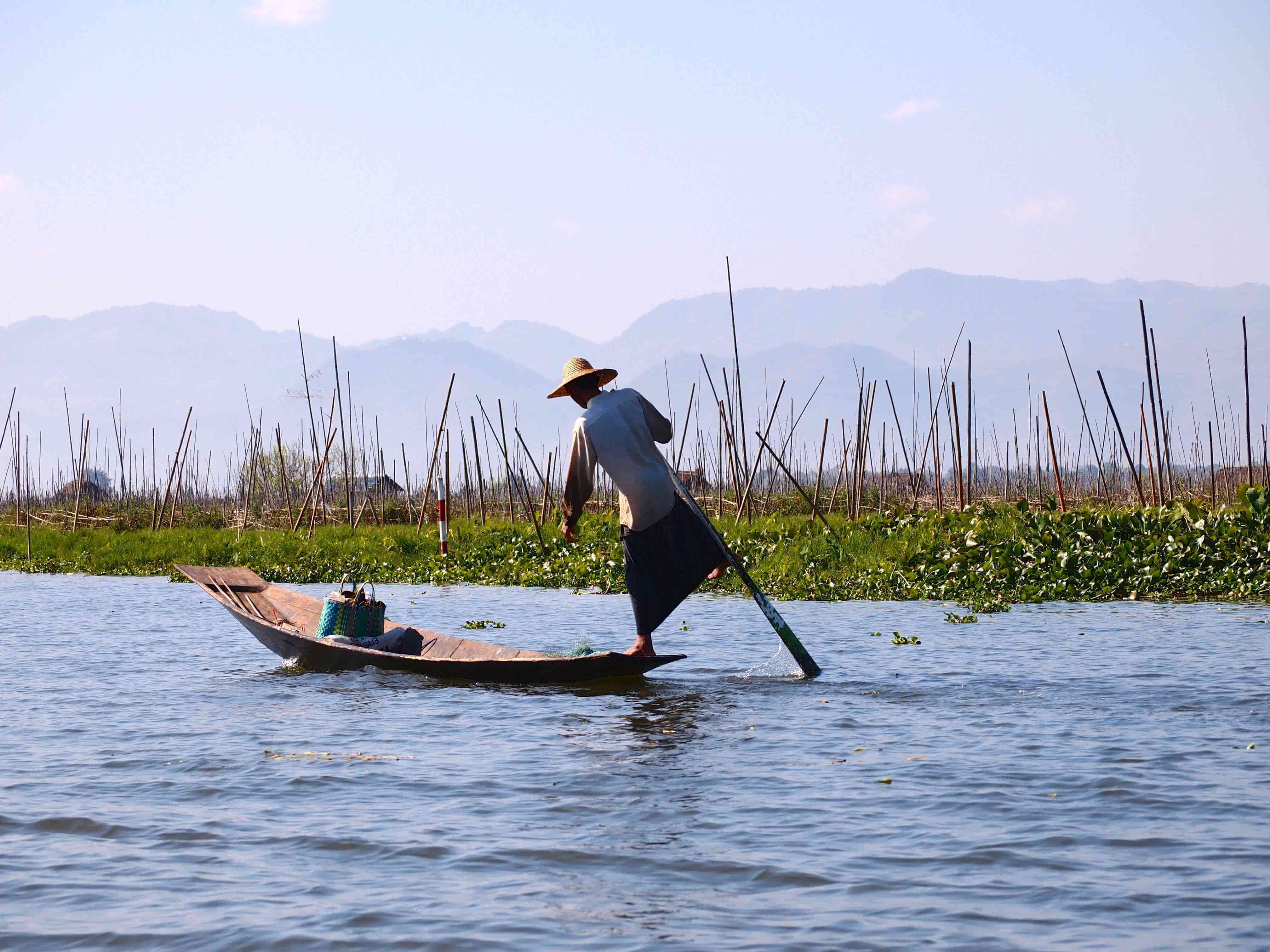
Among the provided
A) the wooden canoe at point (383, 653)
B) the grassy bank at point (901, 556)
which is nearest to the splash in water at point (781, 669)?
the wooden canoe at point (383, 653)

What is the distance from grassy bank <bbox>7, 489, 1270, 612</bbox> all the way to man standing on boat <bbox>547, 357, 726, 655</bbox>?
4.38 m

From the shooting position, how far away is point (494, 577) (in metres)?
15.5

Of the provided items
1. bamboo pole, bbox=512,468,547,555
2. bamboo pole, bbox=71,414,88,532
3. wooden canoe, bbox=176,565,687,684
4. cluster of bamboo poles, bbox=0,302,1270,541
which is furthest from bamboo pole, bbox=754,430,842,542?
bamboo pole, bbox=71,414,88,532

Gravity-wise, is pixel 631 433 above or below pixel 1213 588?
above

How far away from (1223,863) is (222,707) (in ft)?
16.2

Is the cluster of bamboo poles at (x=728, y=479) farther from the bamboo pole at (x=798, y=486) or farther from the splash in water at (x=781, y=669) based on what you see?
the splash in water at (x=781, y=669)

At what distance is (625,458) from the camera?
23.2 feet

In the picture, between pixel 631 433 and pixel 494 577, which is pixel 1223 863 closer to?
pixel 631 433

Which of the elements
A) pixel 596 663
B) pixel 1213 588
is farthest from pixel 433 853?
pixel 1213 588

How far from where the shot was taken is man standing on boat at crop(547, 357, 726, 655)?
709 cm

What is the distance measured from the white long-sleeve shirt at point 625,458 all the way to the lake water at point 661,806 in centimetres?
102

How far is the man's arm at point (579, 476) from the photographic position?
23.5 feet

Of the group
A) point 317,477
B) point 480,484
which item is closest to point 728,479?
point 480,484

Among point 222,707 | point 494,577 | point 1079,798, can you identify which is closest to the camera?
point 1079,798
